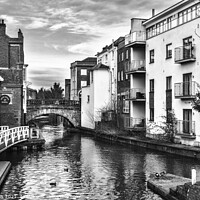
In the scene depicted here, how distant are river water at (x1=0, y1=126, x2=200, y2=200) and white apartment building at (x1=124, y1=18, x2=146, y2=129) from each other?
8.43 metres

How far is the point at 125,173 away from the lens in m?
22.9

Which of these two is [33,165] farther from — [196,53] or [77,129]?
[77,129]

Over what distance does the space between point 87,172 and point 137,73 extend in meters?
21.0

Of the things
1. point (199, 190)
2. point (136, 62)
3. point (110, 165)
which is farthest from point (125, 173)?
point (136, 62)

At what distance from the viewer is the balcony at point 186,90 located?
3100 cm

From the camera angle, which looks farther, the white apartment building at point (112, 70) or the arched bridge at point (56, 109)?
the arched bridge at point (56, 109)

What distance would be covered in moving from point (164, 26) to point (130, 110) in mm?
11233

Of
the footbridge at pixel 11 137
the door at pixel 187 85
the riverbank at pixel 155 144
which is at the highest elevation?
the door at pixel 187 85

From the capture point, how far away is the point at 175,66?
3453 centimetres

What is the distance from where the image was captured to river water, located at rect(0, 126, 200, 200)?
58.5 feet

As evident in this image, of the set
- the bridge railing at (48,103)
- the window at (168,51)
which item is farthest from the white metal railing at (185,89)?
the bridge railing at (48,103)

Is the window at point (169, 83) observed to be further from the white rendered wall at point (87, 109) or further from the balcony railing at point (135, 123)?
the white rendered wall at point (87, 109)

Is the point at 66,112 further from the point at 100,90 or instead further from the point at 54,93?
the point at 54,93

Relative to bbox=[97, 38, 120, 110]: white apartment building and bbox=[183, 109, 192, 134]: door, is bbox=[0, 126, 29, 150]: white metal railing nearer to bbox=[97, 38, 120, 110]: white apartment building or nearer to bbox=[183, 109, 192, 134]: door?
bbox=[183, 109, 192, 134]: door
